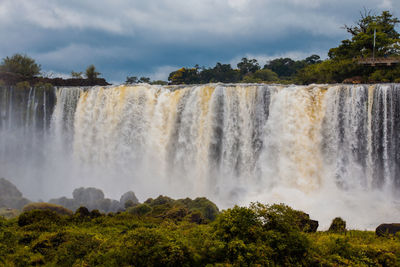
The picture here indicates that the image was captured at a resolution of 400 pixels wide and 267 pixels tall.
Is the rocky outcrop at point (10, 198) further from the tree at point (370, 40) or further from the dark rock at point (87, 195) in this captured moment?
the tree at point (370, 40)

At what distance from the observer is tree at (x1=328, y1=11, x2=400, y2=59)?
104 ft

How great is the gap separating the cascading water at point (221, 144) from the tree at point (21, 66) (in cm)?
723

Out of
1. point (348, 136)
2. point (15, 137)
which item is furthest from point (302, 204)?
point (15, 137)

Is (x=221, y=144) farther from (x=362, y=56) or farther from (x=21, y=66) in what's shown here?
(x=21, y=66)

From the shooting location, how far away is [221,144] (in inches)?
885

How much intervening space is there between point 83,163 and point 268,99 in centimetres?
1347

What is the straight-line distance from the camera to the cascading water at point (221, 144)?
18859mm

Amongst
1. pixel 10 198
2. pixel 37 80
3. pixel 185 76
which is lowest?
pixel 10 198

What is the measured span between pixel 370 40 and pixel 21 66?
1233 inches

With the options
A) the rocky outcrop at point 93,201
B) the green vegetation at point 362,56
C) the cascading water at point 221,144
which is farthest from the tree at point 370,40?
the rocky outcrop at point 93,201

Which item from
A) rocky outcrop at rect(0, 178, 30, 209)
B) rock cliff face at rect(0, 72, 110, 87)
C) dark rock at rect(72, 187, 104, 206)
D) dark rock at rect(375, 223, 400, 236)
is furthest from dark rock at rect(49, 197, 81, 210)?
rock cliff face at rect(0, 72, 110, 87)

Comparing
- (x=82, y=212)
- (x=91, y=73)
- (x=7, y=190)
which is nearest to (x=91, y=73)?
(x=91, y=73)

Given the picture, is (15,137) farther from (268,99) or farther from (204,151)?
(268,99)

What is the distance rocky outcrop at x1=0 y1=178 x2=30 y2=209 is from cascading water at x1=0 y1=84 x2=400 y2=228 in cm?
391
